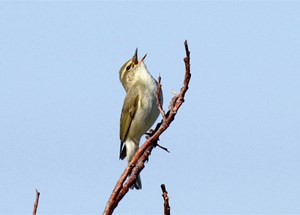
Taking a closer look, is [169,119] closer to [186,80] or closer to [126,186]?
[186,80]

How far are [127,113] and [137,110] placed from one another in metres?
0.36

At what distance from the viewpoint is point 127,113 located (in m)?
10.3

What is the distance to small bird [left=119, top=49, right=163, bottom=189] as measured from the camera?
975 centimetres

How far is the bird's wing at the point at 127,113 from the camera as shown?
33.1 ft

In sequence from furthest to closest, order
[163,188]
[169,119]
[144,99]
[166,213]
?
[144,99] < [169,119] < [163,188] < [166,213]

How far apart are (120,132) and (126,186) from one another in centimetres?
763

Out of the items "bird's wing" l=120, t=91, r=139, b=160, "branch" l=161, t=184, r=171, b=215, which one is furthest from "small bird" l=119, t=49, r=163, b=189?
"branch" l=161, t=184, r=171, b=215

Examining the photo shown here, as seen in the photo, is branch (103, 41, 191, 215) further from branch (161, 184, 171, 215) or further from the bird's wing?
the bird's wing

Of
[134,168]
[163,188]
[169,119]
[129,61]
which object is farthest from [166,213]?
[129,61]

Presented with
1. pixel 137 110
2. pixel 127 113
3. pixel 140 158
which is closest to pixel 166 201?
pixel 140 158

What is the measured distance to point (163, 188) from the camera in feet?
9.47

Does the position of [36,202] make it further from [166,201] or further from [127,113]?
[127,113]

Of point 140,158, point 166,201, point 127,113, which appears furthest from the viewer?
point 127,113

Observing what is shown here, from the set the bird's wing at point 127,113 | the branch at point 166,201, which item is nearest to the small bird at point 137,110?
the bird's wing at point 127,113
